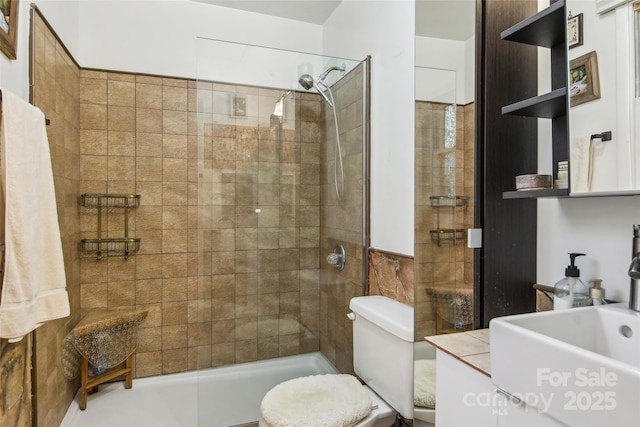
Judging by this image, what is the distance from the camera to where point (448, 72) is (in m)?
1.42

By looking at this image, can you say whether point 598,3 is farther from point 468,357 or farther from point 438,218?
point 468,357

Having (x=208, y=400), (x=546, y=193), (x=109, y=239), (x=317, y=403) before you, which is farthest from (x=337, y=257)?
(x=109, y=239)

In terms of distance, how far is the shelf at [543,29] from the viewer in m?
1.11

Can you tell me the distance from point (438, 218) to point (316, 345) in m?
1.21

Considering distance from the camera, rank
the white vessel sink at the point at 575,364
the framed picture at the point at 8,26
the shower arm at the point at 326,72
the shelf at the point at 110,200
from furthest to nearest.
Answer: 1. the shelf at the point at 110,200
2. the shower arm at the point at 326,72
3. the framed picture at the point at 8,26
4. the white vessel sink at the point at 575,364

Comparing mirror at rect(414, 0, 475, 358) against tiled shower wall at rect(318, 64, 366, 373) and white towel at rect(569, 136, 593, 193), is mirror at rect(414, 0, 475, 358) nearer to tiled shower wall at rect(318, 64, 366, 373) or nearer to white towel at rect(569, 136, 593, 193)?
white towel at rect(569, 136, 593, 193)

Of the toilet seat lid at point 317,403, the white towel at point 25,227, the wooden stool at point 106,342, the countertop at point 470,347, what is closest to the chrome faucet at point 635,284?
the countertop at point 470,347

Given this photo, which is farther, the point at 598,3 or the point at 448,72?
the point at 448,72

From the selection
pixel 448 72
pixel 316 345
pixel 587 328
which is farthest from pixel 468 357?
pixel 316 345

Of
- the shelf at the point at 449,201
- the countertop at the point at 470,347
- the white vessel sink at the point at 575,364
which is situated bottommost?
the countertop at the point at 470,347

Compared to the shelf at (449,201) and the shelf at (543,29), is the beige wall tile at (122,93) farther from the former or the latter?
the shelf at (543,29)

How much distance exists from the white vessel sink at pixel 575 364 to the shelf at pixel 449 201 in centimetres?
53

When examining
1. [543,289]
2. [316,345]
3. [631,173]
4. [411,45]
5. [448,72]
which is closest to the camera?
[631,173]

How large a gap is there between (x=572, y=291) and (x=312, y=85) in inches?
64.9
